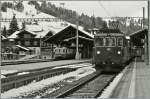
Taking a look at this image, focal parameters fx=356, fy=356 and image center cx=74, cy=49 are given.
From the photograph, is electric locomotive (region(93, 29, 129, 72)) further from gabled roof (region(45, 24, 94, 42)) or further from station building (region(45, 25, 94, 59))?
gabled roof (region(45, 24, 94, 42))

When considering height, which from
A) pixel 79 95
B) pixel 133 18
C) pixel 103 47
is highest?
pixel 133 18

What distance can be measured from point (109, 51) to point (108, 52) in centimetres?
10

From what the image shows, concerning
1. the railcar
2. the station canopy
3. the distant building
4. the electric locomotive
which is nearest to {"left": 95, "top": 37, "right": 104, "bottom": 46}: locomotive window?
the electric locomotive

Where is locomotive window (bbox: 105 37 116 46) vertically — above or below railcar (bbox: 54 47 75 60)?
above

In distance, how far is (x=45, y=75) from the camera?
2003cm

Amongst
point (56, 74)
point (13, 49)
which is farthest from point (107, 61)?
point (13, 49)

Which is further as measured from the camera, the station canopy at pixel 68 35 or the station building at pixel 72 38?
the station canopy at pixel 68 35

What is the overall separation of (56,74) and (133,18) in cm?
2692

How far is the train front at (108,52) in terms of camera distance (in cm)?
2439

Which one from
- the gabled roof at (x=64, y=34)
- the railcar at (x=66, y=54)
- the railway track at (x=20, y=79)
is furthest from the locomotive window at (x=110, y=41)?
the railcar at (x=66, y=54)

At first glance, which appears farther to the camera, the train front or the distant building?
the distant building

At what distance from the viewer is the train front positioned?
24391 mm

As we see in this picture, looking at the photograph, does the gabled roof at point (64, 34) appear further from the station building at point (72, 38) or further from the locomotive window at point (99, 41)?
the locomotive window at point (99, 41)

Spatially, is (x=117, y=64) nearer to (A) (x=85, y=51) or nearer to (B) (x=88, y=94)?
(B) (x=88, y=94)
